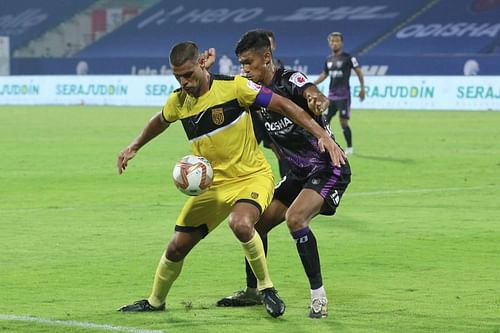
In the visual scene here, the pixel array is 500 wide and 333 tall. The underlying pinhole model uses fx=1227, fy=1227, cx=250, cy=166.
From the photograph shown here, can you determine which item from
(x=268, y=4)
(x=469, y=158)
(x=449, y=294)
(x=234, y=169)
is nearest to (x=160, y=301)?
(x=234, y=169)

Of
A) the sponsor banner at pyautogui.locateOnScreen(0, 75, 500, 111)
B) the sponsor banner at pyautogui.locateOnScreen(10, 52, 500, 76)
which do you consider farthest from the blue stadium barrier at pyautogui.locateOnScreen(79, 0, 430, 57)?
the sponsor banner at pyautogui.locateOnScreen(0, 75, 500, 111)

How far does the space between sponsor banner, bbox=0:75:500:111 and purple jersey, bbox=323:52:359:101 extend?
11256 millimetres

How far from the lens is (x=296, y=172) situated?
334 inches

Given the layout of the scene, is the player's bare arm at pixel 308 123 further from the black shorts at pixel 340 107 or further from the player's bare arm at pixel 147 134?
the black shorts at pixel 340 107

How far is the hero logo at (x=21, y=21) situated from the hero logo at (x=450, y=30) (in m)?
20.2

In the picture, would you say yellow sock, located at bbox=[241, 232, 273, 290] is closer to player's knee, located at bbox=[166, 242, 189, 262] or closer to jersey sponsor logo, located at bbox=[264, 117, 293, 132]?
player's knee, located at bbox=[166, 242, 189, 262]

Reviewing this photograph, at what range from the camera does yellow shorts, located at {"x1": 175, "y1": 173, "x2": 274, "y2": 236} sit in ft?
26.5

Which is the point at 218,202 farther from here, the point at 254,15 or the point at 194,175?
the point at 254,15

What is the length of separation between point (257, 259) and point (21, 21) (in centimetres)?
5541

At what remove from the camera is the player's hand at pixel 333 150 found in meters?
7.57

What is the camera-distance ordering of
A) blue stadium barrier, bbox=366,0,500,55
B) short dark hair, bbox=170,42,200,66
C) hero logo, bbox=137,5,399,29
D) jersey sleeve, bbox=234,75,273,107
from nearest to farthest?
short dark hair, bbox=170,42,200,66
jersey sleeve, bbox=234,75,273,107
blue stadium barrier, bbox=366,0,500,55
hero logo, bbox=137,5,399,29

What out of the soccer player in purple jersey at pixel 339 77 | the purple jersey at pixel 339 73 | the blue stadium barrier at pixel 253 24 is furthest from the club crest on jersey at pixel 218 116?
the blue stadium barrier at pixel 253 24

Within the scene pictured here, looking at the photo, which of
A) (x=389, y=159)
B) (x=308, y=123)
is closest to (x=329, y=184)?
(x=308, y=123)

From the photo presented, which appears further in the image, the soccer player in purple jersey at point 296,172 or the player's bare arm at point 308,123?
the soccer player in purple jersey at point 296,172
